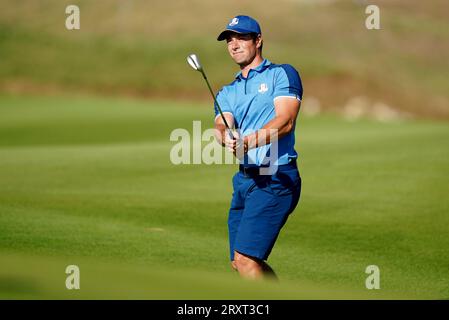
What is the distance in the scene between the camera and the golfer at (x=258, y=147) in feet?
25.3

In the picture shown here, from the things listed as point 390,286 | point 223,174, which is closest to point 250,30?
point 390,286

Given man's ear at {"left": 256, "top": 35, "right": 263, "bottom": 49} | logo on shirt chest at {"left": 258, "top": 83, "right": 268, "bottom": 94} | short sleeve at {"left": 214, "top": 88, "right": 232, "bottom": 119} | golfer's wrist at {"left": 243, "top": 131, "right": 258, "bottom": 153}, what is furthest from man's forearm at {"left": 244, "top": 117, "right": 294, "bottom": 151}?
man's ear at {"left": 256, "top": 35, "right": 263, "bottom": 49}

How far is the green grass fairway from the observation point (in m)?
4.74

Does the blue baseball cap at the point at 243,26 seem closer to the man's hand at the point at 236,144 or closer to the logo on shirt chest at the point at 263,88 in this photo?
the logo on shirt chest at the point at 263,88

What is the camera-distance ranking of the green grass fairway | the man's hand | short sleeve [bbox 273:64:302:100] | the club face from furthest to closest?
short sleeve [bbox 273:64:302:100] < the club face < the man's hand < the green grass fairway

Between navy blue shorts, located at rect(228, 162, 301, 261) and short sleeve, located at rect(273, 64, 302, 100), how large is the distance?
0.66 metres

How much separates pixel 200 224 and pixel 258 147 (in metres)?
5.66

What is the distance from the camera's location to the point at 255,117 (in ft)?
25.8

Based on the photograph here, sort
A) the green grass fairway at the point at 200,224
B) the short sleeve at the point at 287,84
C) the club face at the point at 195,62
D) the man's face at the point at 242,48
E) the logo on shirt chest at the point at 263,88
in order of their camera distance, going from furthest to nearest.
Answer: the man's face at the point at 242,48 < the logo on shirt chest at the point at 263,88 < the short sleeve at the point at 287,84 < the club face at the point at 195,62 < the green grass fairway at the point at 200,224

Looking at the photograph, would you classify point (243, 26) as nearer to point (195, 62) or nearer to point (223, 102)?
point (195, 62)

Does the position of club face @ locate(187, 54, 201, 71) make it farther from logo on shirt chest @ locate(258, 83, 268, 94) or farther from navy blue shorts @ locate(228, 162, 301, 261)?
navy blue shorts @ locate(228, 162, 301, 261)

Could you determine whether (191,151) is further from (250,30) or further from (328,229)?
(250,30)

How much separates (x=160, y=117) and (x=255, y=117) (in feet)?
108

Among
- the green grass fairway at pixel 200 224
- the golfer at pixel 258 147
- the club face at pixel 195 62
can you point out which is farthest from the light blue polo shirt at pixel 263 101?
the green grass fairway at pixel 200 224
